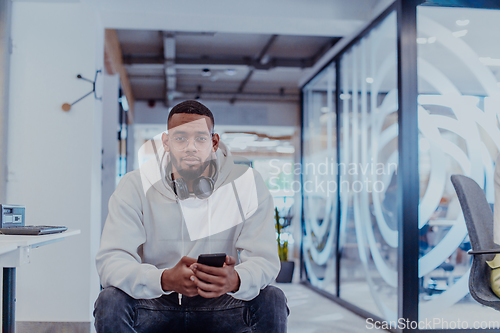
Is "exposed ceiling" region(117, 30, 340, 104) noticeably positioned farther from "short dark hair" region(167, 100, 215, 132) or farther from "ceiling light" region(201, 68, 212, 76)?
"short dark hair" region(167, 100, 215, 132)

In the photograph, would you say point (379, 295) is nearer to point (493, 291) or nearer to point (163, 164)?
point (493, 291)

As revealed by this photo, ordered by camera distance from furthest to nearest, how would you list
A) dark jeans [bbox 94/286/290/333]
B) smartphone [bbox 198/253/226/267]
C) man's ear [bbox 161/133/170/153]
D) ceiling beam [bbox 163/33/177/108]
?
ceiling beam [bbox 163/33/177/108] < man's ear [bbox 161/133/170/153] < dark jeans [bbox 94/286/290/333] < smartphone [bbox 198/253/226/267]

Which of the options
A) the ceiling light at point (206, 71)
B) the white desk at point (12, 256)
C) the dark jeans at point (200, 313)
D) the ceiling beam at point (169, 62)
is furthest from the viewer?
the ceiling light at point (206, 71)

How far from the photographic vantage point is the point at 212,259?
4.34 feet

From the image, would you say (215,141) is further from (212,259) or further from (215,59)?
(215,59)

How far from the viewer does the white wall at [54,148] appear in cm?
312

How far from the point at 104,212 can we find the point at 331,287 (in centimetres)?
258

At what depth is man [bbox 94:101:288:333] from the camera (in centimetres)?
140

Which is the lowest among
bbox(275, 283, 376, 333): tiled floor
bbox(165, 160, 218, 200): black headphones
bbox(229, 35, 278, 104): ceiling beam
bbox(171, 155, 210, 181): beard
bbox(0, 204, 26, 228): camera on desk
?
bbox(275, 283, 376, 333): tiled floor

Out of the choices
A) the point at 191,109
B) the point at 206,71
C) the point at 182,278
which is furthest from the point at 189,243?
the point at 206,71

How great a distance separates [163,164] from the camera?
1716 mm

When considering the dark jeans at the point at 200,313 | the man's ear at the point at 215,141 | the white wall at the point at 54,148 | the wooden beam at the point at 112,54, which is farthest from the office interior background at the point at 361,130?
the dark jeans at the point at 200,313

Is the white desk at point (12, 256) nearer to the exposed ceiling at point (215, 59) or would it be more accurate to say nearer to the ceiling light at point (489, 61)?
the ceiling light at point (489, 61)

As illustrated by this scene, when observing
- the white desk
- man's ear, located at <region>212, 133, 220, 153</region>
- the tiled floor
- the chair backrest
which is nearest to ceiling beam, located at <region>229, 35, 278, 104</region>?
the tiled floor
